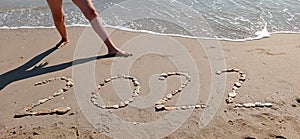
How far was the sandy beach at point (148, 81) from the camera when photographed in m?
3.19

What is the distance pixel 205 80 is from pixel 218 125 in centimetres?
83

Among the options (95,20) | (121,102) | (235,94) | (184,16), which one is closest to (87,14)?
(95,20)

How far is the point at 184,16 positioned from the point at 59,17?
7.37ft

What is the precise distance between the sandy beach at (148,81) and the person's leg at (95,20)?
144 millimetres

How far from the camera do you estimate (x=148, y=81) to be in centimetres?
401

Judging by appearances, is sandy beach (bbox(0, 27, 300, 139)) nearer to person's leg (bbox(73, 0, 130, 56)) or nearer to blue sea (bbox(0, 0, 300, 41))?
person's leg (bbox(73, 0, 130, 56))

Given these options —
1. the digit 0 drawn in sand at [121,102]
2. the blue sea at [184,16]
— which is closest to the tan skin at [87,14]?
the digit 0 drawn in sand at [121,102]

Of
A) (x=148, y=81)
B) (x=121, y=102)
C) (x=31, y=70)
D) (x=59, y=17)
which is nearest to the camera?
(x=121, y=102)

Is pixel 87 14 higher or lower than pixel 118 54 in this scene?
higher

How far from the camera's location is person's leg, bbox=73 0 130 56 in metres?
4.52

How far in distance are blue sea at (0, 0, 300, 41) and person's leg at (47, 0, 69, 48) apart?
98 centimetres

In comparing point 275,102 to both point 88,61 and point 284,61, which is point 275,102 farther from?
point 88,61

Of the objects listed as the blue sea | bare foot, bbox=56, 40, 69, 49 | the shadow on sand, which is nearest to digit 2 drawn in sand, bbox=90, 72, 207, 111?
the shadow on sand

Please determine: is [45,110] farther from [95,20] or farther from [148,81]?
[95,20]
